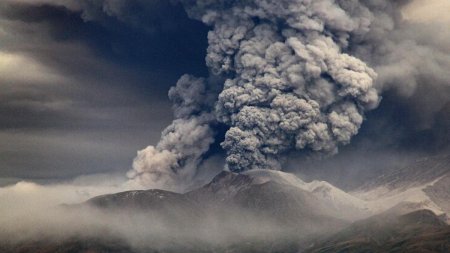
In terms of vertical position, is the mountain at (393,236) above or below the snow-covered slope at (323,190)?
below

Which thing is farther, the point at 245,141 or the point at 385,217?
the point at 385,217

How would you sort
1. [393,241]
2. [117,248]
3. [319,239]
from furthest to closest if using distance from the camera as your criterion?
[117,248] → [319,239] → [393,241]

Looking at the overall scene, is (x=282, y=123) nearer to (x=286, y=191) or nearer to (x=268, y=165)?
(x=268, y=165)

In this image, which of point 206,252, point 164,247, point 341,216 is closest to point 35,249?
point 164,247

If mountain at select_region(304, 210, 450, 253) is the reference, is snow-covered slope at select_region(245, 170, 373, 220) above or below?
above

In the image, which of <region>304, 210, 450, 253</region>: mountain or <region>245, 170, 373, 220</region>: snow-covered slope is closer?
<region>304, 210, 450, 253</region>: mountain

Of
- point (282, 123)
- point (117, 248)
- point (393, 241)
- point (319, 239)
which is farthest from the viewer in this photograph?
point (117, 248)

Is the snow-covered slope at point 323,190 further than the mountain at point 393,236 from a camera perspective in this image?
Yes

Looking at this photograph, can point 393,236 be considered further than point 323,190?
No
